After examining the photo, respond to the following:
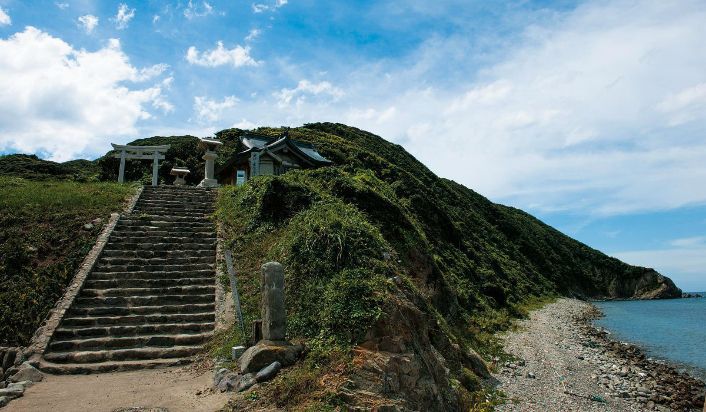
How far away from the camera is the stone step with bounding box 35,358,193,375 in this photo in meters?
9.39

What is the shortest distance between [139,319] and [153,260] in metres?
3.16

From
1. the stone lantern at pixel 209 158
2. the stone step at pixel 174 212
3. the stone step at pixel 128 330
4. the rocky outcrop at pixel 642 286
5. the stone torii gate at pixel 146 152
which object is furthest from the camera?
the rocky outcrop at pixel 642 286

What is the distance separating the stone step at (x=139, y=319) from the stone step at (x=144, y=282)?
4.99 ft

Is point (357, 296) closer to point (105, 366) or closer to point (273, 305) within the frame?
point (273, 305)

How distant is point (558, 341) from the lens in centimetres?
2569

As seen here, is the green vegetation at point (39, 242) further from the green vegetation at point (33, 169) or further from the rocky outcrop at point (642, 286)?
the rocky outcrop at point (642, 286)

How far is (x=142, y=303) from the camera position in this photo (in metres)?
12.0

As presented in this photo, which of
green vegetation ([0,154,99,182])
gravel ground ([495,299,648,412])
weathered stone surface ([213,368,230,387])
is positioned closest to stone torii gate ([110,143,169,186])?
green vegetation ([0,154,99,182])

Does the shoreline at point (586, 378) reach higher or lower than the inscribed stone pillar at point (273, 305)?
lower

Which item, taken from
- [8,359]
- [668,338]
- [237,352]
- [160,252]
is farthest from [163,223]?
[668,338]

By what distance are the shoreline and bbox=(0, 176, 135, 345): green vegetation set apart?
12614 mm

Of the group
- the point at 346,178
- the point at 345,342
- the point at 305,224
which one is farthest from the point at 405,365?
the point at 346,178

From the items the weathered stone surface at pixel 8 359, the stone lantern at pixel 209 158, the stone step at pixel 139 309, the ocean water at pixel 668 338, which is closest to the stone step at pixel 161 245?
the stone step at pixel 139 309

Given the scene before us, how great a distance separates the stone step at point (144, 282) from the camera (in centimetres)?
1248
